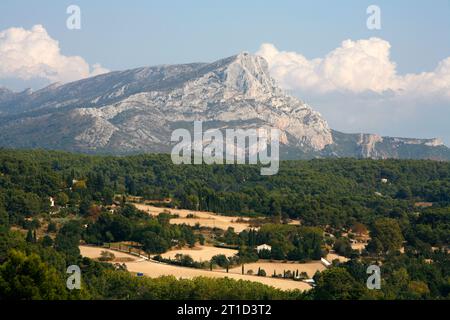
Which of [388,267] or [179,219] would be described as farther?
[179,219]

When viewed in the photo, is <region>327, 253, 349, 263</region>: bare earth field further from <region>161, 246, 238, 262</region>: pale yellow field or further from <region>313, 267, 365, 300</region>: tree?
<region>313, 267, 365, 300</region>: tree

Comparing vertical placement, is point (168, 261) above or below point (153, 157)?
below

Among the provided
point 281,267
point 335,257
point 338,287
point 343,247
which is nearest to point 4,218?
point 281,267

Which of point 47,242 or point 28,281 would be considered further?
point 47,242

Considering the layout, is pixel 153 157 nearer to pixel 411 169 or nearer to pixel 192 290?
pixel 411 169

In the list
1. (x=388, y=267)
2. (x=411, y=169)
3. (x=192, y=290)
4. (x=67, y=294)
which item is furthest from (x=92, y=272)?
(x=411, y=169)

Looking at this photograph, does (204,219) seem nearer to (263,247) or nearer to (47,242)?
(263,247)
